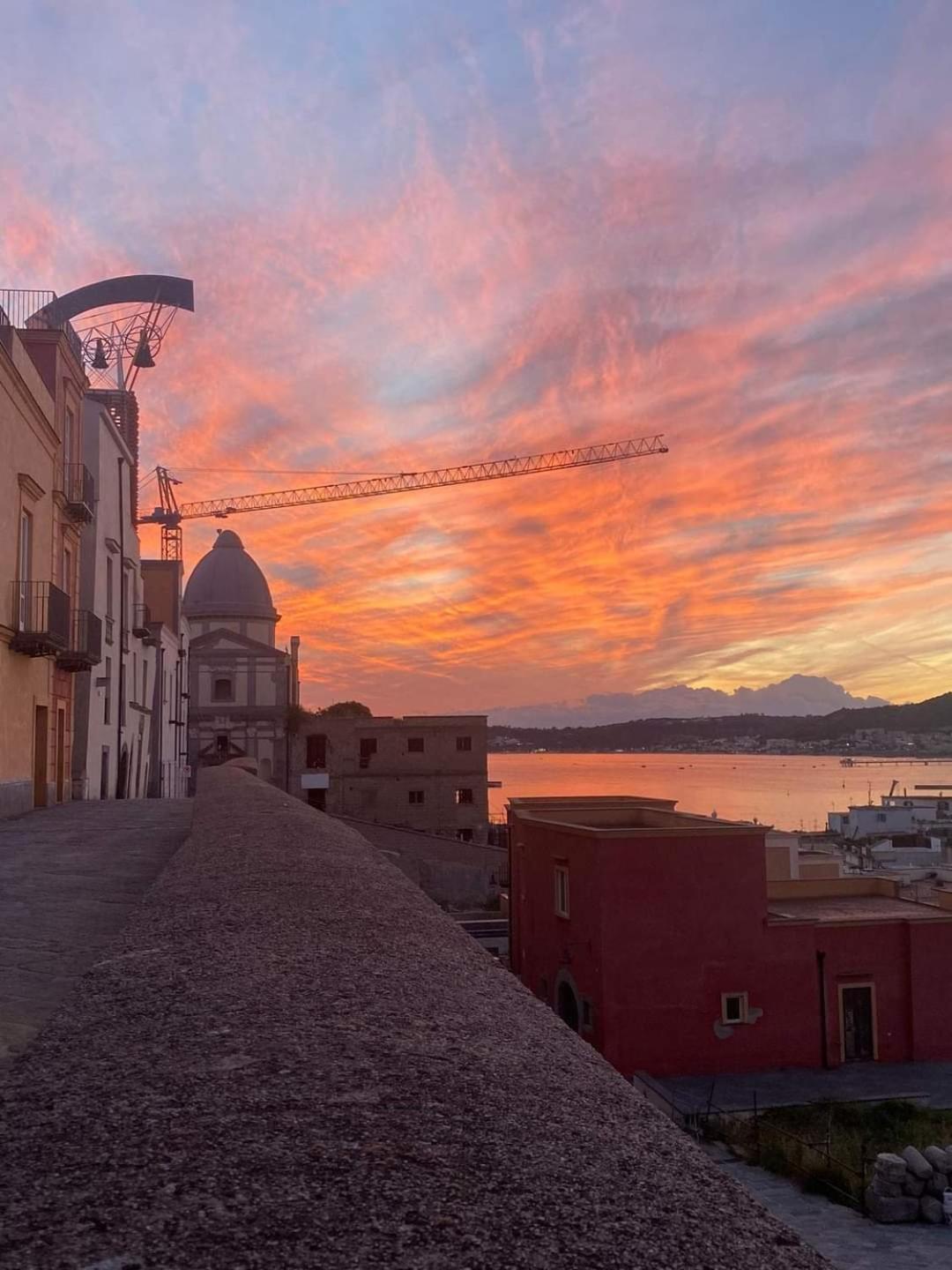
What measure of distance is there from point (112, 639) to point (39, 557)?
743 centimetres

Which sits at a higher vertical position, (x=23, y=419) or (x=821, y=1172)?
(x=23, y=419)

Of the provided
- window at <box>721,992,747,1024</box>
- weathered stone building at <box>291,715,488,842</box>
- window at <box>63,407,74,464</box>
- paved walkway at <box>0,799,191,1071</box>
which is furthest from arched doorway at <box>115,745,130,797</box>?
weathered stone building at <box>291,715,488,842</box>

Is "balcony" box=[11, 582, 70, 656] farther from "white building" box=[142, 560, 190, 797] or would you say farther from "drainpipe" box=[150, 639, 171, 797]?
"drainpipe" box=[150, 639, 171, 797]

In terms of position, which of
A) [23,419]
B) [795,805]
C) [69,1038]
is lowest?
[795,805]

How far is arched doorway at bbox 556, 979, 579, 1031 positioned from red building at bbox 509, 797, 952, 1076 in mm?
61

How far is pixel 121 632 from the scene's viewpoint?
93.5ft

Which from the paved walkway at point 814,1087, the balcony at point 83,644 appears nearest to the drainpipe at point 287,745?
the balcony at point 83,644

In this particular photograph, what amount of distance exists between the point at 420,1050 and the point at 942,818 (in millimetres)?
100988

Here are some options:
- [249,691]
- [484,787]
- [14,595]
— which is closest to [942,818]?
[484,787]

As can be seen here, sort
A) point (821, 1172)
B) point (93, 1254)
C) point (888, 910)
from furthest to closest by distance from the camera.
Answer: point (888, 910), point (821, 1172), point (93, 1254)

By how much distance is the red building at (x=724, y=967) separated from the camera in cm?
2030

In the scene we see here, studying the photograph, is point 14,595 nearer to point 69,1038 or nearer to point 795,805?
point 69,1038

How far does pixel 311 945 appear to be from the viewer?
4852 millimetres

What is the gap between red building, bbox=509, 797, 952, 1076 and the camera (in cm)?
2030
